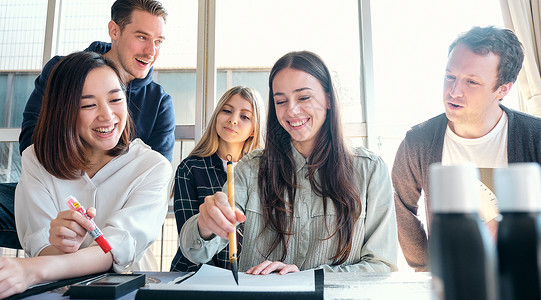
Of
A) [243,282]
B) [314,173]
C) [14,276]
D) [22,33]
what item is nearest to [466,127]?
[314,173]

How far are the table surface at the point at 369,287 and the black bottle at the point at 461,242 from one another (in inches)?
15.8

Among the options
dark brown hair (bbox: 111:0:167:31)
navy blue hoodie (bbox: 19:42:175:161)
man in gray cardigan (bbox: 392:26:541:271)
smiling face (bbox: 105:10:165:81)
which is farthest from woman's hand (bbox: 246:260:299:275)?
dark brown hair (bbox: 111:0:167:31)

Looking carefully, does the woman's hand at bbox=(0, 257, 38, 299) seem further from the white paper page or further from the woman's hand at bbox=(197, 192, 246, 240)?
the woman's hand at bbox=(197, 192, 246, 240)

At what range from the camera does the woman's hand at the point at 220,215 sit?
88cm

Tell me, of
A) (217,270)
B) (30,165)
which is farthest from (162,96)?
(217,270)

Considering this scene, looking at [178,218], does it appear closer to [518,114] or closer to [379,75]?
Answer: [518,114]

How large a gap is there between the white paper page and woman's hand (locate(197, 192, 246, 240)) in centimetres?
9

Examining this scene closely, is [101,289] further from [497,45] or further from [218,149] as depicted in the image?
[497,45]

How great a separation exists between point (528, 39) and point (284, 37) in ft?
5.30

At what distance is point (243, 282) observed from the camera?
81 centimetres

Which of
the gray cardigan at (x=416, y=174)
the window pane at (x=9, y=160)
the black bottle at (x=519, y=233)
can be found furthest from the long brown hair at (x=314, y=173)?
the window pane at (x=9, y=160)

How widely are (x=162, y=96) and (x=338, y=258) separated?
5.13 feet

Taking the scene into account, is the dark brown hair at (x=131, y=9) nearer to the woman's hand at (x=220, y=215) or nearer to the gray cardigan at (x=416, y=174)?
the gray cardigan at (x=416, y=174)

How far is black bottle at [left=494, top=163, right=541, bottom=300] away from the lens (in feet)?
1.02
